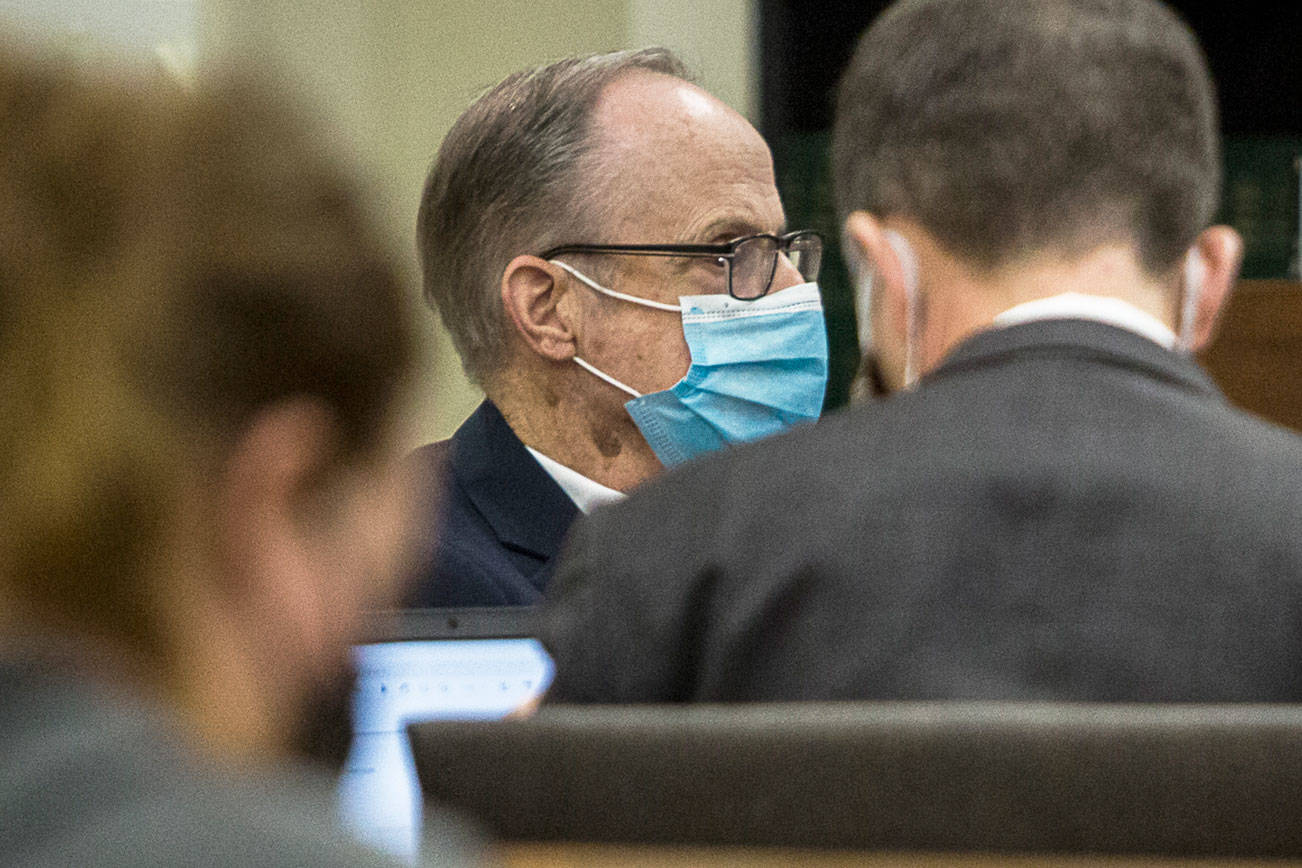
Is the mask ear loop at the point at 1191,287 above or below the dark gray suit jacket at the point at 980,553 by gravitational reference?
above

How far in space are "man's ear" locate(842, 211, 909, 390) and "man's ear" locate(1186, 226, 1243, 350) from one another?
0.19 metres

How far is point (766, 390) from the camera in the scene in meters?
2.02

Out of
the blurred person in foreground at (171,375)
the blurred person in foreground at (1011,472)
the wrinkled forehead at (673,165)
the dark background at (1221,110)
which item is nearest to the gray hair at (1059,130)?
the blurred person in foreground at (1011,472)

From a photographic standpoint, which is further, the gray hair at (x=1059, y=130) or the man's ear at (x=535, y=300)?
the man's ear at (x=535, y=300)

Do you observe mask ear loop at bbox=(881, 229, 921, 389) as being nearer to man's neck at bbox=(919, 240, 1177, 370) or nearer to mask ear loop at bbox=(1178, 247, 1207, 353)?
man's neck at bbox=(919, 240, 1177, 370)

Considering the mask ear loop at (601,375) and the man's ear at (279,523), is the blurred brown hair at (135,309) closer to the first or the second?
the man's ear at (279,523)

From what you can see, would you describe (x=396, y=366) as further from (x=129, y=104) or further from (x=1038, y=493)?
(x=1038, y=493)

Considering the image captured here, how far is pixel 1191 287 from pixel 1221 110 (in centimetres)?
310

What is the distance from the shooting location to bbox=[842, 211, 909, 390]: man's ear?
1.02 metres

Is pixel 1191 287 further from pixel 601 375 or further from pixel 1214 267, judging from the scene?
pixel 601 375

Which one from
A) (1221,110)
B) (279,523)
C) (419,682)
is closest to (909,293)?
(419,682)

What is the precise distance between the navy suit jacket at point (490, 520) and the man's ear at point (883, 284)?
22.2 inches

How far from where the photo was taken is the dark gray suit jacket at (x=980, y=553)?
0.79 meters

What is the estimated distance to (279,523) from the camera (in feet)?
1.78
